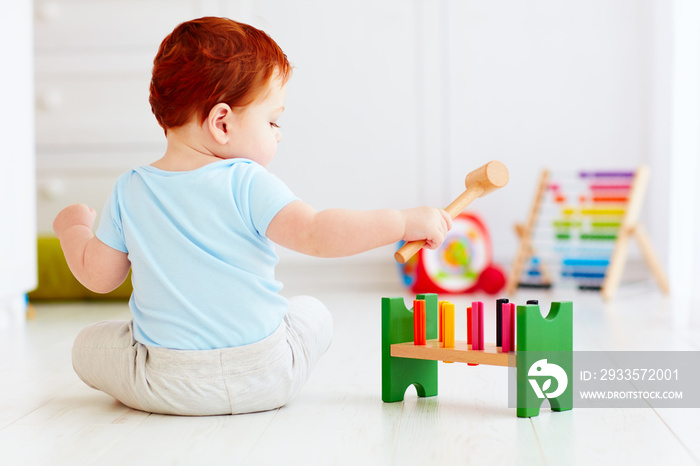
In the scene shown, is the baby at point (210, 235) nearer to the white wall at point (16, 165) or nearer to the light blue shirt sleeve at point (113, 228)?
the light blue shirt sleeve at point (113, 228)

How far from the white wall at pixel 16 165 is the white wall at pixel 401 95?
0.75 meters

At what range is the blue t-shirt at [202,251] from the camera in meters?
0.87

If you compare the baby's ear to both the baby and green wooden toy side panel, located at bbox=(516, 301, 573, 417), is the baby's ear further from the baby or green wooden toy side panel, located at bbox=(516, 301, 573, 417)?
green wooden toy side panel, located at bbox=(516, 301, 573, 417)

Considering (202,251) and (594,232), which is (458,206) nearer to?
(202,251)

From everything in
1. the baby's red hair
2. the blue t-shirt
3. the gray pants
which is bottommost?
the gray pants

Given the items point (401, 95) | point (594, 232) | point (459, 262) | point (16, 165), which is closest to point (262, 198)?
point (16, 165)

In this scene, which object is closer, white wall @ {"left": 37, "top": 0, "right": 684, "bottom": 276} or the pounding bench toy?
the pounding bench toy

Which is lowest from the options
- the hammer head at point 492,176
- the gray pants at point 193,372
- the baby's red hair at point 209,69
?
the gray pants at point 193,372

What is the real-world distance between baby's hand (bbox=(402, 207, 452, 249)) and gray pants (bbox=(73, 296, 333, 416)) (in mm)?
213

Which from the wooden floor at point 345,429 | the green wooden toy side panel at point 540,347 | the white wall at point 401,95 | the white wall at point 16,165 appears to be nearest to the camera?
the wooden floor at point 345,429

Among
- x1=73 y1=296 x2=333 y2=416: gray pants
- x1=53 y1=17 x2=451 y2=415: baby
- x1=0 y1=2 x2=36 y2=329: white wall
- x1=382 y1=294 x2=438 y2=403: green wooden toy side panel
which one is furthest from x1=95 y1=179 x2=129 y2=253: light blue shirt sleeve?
x1=0 y1=2 x2=36 y2=329: white wall

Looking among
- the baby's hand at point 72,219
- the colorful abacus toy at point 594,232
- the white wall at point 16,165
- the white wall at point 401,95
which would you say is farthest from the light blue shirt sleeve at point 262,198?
the white wall at point 401,95

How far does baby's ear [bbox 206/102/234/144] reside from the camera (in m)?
0.88

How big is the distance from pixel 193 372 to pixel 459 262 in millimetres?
1517
